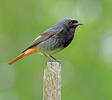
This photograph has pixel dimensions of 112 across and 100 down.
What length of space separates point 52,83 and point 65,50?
17.0 ft

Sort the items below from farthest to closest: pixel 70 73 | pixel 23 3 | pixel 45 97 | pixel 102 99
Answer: pixel 23 3
pixel 70 73
pixel 102 99
pixel 45 97

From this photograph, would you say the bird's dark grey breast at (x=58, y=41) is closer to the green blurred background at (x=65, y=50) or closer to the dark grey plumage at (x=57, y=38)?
the dark grey plumage at (x=57, y=38)

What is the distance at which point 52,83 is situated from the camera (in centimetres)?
596

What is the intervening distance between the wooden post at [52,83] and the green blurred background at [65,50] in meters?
3.99

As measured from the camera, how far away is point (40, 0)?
12.5 metres

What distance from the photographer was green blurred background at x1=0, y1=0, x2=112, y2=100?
10.5 m

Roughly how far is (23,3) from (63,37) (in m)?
4.65

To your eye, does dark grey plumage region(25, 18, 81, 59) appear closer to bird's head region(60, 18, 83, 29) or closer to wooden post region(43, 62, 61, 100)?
bird's head region(60, 18, 83, 29)

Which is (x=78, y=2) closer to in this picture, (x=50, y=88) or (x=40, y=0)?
(x=40, y=0)

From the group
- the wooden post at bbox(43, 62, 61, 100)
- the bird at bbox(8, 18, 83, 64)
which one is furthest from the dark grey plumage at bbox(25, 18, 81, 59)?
the wooden post at bbox(43, 62, 61, 100)

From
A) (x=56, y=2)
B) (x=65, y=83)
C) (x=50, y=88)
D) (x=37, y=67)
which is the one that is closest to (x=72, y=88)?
(x=65, y=83)

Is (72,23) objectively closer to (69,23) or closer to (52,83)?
(69,23)

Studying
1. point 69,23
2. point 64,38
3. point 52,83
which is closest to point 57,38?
point 64,38

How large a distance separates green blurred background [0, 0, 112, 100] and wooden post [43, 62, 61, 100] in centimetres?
399
